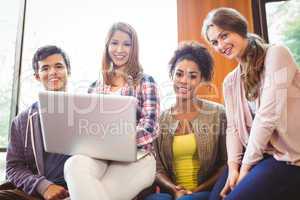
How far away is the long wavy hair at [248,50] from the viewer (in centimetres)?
114

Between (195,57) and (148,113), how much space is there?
1.60 ft

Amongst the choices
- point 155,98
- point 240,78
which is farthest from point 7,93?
point 240,78

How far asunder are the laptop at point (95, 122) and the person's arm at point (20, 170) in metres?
0.30

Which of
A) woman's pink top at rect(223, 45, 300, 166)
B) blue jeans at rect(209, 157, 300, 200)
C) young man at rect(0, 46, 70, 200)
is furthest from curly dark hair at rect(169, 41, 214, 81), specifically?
blue jeans at rect(209, 157, 300, 200)

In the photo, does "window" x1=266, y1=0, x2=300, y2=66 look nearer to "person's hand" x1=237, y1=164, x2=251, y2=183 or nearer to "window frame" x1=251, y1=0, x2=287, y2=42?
"window frame" x1=251, y1=0, x2=287, y2=42

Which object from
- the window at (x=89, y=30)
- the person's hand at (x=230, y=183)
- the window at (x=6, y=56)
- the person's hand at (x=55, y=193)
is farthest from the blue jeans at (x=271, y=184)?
the window at (x=6, y=56)

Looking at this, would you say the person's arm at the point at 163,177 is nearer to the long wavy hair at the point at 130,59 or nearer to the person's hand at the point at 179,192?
the person's hand at the point at 179,192

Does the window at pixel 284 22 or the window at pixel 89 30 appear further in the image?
the window at pixel 89 30

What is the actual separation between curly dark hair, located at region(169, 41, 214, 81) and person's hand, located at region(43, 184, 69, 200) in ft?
2.71

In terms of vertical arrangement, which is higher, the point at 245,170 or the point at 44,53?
the point at 44,53

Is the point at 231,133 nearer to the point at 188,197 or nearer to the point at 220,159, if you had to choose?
the point at 220,159

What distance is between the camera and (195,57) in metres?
1.55

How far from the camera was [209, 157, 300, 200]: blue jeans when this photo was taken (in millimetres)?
929

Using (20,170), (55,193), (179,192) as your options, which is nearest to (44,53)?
(20,170)
